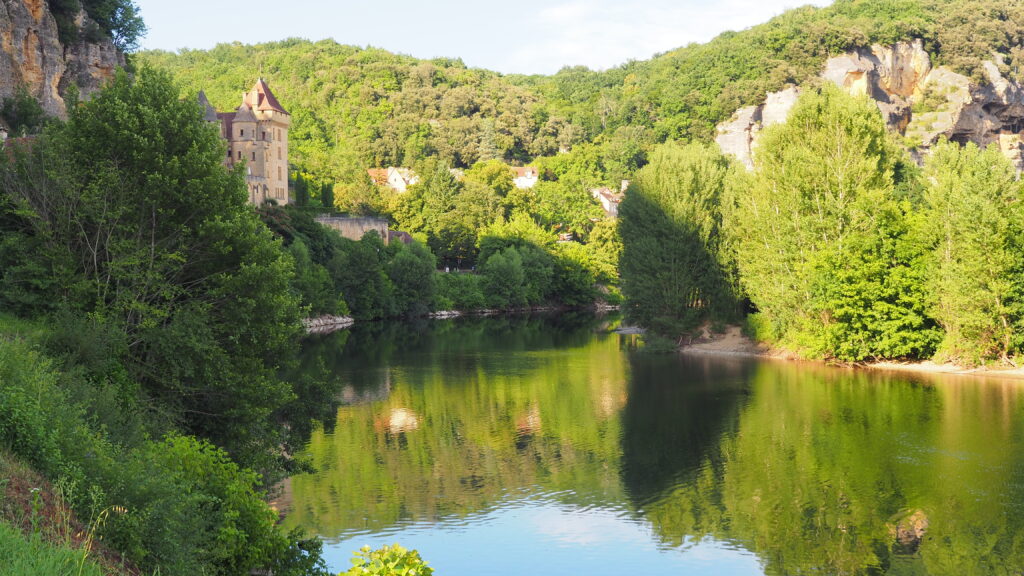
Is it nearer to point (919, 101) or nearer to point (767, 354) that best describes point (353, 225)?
point (767, 354)

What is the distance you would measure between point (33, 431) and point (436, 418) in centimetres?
1941

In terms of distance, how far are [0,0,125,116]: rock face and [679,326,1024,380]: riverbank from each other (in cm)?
3151

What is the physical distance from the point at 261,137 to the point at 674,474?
229 feet

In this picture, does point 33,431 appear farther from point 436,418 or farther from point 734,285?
point 734,285

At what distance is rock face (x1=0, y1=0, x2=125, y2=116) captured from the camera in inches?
1485

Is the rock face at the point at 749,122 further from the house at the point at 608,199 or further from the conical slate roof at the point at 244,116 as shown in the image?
the conical slate roof at the point at 244,116

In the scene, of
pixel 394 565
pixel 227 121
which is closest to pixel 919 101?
pixel 227 121

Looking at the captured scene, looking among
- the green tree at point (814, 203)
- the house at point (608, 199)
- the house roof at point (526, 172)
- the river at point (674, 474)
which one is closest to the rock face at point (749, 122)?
the house at point (608, 199)

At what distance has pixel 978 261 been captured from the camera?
118 ft

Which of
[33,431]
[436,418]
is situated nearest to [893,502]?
[436,418]

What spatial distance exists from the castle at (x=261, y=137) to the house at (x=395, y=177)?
106ft

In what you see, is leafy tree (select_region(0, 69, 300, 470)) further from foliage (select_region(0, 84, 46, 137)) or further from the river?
foliage (select_region(0, 84, 46, 137))

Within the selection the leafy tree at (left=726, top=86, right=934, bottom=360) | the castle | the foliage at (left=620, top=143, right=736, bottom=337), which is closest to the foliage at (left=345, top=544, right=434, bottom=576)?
the leafy tree at (left=726, top=86, right=934, bottom=360)

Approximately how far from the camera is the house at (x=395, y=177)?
11944cm
